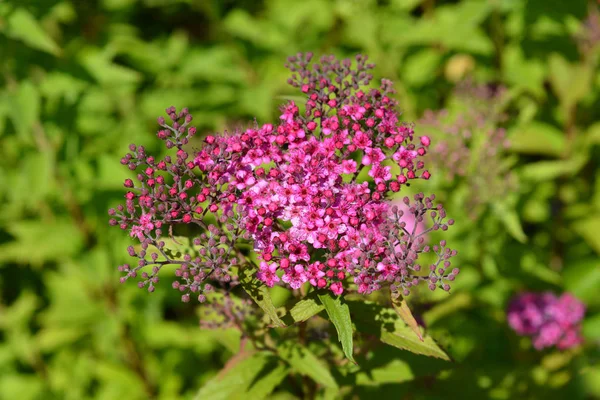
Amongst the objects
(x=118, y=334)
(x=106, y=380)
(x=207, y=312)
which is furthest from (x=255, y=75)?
(x=207, y=312)

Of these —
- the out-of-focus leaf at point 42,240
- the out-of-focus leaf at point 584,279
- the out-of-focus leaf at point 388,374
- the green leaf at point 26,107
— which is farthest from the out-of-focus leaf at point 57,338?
the out-of-focus leaf at point 584,279

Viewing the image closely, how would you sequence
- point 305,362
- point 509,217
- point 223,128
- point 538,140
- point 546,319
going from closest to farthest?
point 305,362, point 509,217, point 546,319, point 538,140, point 223,128

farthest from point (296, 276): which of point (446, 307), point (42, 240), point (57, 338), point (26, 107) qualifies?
point (57, 338)

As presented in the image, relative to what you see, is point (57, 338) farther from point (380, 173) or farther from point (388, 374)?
point (380, 173)

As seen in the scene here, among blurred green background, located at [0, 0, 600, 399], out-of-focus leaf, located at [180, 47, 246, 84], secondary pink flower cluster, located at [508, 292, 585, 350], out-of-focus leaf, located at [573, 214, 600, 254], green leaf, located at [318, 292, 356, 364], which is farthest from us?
out-of-focus leaf, located at [180, 47, 246, 84]

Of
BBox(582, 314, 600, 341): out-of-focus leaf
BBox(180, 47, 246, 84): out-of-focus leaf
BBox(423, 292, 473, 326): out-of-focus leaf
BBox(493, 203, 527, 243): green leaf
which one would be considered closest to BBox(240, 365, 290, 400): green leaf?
BBox(423, 292, 473, 326): out-of-focus leaf

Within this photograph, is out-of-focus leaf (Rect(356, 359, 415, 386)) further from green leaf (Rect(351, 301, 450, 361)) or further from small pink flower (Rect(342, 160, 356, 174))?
small pink flower (Rect(342, 160, 356, 174))

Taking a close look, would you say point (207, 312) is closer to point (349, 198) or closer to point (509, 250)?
point (349, 198)
